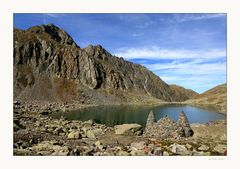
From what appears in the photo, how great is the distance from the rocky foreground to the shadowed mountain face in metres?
30.2

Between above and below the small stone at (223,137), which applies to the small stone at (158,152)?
below

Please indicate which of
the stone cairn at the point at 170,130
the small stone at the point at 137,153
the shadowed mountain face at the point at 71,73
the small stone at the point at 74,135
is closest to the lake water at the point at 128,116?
the stone cairn at the point at 170,130

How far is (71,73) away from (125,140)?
6614 centimetres

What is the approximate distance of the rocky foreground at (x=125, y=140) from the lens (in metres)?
16.8

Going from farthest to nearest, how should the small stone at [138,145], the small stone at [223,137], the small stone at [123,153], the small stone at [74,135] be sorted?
the small stone at [74,135], the small stone at [223,137], the small stone at [138,145], the small stone at [123,153]

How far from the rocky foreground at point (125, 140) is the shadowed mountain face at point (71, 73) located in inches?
1187

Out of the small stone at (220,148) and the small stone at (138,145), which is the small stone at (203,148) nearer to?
the small stone at (220,148)

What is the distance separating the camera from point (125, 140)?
19109 mm

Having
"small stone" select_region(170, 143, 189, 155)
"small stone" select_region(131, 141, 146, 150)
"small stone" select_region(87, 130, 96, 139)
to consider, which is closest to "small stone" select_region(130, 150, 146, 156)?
"small stone" select_region(131, 141, 146, 150)

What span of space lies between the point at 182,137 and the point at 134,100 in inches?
2540

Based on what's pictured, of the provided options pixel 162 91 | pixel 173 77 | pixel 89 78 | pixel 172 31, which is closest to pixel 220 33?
pixel 172 31

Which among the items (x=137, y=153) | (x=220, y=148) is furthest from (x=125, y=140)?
(x=220, y=148)

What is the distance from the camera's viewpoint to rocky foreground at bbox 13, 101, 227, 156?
55.0 feet

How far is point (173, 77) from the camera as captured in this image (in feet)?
70.5
